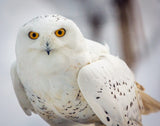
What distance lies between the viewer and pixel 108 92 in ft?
4.55

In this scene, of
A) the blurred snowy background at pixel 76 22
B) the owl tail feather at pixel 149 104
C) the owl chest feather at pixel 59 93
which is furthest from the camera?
the blurred snowy background at pixel 76 22

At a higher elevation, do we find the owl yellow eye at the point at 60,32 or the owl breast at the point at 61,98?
the owl yellow eye at the point at 60,32

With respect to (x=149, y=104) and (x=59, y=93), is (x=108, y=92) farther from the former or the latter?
(x=149, y=104)

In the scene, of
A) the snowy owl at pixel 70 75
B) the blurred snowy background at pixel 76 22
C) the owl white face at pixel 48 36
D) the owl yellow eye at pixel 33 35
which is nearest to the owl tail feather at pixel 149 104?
the snowy owl at pixel 70 75

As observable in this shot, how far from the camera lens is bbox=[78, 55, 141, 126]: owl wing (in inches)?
53.4

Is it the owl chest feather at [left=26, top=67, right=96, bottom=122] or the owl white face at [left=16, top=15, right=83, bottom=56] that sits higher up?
the owl white face at [left=16, top=15, right=83, bottom=56]

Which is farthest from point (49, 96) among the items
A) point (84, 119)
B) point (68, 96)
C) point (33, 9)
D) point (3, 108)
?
point (33, 9)

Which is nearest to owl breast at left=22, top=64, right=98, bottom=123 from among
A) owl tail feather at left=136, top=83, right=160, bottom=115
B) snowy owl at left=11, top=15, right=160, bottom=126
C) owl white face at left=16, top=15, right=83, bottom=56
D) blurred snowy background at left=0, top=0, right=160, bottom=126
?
snowy owl at left=11, top=15, right=160, bottom=126

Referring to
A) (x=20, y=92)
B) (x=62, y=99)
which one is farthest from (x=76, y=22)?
(x=62, y=99)

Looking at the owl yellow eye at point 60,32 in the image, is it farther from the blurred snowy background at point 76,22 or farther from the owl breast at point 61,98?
the blurred snowy background at point 76,22

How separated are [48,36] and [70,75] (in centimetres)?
23

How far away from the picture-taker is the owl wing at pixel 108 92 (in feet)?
4.45

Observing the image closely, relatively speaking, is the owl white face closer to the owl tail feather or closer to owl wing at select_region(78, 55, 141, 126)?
owl wing at select_region(78, 55, 141, 126)

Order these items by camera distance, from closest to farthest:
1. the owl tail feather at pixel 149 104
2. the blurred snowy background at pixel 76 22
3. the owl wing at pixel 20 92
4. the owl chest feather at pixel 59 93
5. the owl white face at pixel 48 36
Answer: the owl white face at pixel 48 36 < the owl chest feather at pixel 59 93 < the owl wing at pixel 20 92 < the owl tail feather at pixel 149 104 < the blurred snowy background at pixel 76 22
